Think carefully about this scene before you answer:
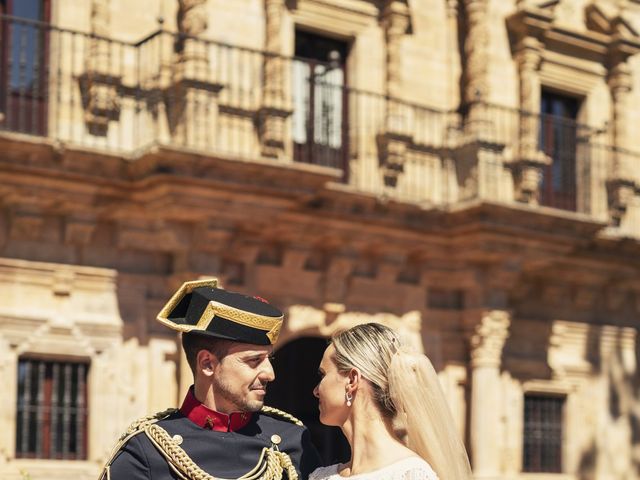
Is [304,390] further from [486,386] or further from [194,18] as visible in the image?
[194,18]

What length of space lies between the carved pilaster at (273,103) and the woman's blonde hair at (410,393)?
303 inches

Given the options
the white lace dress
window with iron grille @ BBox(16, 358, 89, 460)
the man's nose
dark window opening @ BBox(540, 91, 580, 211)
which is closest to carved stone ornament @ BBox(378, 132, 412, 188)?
dark window opening @ BBox(540, 91, 580, 211)

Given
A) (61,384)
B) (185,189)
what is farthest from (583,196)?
(61,384)

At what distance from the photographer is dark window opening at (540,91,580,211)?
1387 centimetres

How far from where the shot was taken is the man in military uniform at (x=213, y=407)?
12.6 feet

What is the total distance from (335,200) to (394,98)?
1235mm

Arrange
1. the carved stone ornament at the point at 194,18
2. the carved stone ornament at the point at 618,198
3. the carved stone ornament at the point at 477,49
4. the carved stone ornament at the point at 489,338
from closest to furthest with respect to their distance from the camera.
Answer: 1. the carved stone ornament at the point at 194,18
2. the carved stone ornament at the point at 489,338
3. the carved stone ornament at the point at 477,49
4. the carved stone ornament at the point at 618,198

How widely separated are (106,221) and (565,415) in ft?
18.7

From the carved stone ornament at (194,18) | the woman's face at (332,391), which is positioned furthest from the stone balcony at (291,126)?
the woman's face at (332,391)

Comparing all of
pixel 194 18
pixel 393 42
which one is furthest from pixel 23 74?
pixel 393 42

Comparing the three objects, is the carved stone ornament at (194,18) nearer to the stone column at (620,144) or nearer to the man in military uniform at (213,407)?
the stone column at (620,144)

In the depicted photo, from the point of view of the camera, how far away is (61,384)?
1051 centimetres

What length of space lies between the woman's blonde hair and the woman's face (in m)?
0.03

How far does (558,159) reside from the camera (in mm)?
13938
